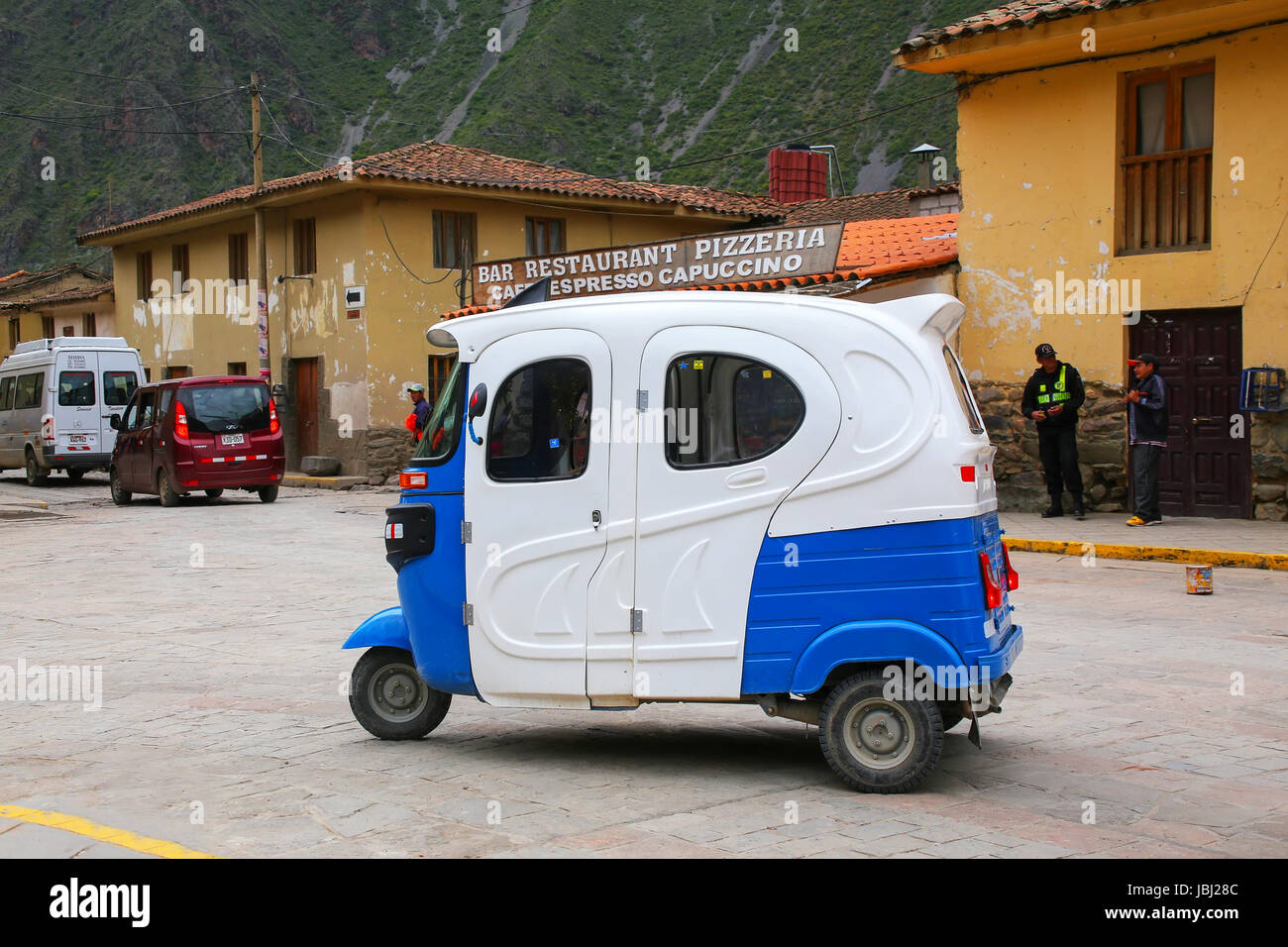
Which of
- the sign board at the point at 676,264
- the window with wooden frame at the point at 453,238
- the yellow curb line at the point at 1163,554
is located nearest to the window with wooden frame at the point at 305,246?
the window with wooden frame at the point at 453,238

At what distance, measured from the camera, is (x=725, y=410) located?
5441 mm

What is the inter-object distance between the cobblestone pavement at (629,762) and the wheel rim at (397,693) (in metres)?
0.17

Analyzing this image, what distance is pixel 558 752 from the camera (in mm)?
6062

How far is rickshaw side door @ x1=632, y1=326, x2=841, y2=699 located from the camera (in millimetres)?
5367

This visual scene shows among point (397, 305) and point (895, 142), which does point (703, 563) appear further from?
point (895, 142)

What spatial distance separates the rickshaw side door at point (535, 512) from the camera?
18.5 feet

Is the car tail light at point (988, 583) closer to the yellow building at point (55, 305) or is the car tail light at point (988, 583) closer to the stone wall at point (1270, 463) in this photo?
the stone wall at point (1270, 463)

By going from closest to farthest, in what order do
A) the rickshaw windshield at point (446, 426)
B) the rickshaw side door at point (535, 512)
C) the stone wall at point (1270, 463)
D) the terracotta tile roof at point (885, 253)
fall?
1. the rickshaw side door at point (535, 512)
2. the rickshaw windshield at point (446, 426)
3. the stone wall at point (1270, 463)
4. the terracotta tile roof at point (885, 253)

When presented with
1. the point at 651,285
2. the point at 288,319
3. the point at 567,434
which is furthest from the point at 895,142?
the point at 567,434

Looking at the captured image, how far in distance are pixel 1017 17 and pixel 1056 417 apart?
15.6 feet

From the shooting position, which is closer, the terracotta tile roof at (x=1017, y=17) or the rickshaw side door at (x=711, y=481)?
the rickshaw side door at (x=711, y=481)

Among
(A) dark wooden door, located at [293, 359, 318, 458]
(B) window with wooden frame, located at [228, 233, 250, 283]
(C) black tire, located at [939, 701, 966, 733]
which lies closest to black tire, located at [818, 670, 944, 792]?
(C) black tire, located at [939, 701, 966, 733]
